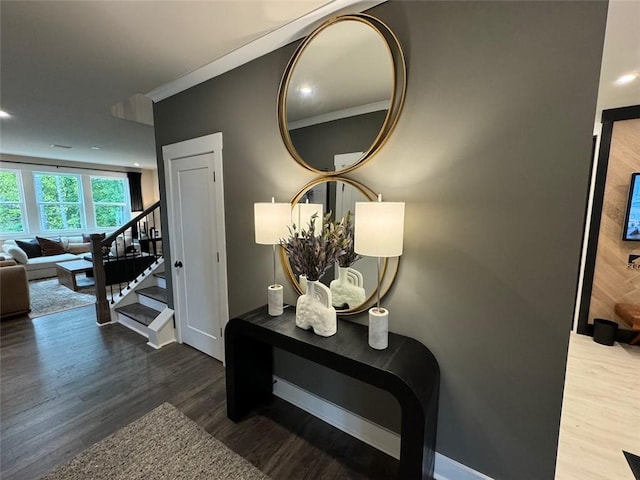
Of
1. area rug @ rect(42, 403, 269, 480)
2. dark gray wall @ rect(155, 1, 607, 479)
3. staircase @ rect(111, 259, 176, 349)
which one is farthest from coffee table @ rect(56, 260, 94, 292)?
dark gray wall @ rect(155, 1, 607, 479)

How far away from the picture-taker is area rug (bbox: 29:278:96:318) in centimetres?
396

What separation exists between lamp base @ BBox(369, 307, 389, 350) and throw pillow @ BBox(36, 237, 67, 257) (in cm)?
840

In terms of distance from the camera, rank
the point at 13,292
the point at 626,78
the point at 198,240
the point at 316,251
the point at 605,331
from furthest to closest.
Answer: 1. the point at 13,292
2. the point at 605,331
3. the point at 198,240
4. the point at 626,78
5. the point at 316,251

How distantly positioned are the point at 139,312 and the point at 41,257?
4882mm

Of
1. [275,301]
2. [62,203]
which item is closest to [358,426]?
[275,301]

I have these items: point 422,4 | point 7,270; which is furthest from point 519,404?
point 7,270

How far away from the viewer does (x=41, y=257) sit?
6066mm

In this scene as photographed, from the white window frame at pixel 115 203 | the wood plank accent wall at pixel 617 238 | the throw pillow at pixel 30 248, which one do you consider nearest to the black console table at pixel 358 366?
the wood plank accent wall at pixel 617 238

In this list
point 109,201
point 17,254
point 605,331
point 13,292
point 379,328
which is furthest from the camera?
point 109,201

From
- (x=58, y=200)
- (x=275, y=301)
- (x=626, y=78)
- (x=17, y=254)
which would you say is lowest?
(x=17, y=254)

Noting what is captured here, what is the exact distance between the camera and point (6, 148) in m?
5.35

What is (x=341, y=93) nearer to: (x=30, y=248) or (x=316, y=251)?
(x=316, y=251)

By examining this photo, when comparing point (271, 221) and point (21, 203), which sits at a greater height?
point (21, 203)

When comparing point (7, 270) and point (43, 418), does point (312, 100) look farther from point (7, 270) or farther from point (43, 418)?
point (7, 270)
